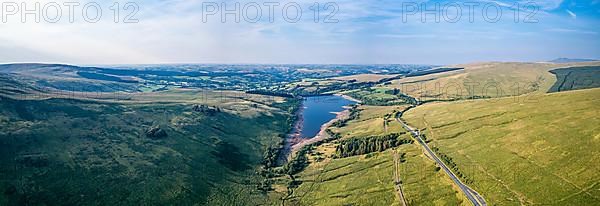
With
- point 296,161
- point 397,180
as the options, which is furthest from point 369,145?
point 397,180

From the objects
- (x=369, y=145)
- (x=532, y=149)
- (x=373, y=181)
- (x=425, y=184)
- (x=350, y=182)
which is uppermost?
(x=532, y=149)

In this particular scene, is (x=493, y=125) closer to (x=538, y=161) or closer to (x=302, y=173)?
(x=538, y=161)

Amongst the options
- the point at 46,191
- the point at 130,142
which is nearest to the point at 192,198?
the point at 46,191

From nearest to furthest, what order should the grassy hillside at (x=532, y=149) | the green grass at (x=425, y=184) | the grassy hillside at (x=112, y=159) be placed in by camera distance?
the grassy hillside at (x=532, y=149)
the green grass at (x=425, y=184)
the grassy hillside at (x=112, y=159)

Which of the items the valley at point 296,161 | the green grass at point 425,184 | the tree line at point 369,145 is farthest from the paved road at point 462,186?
the tree line at point 369,145

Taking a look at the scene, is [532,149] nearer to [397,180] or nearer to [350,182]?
[397,180]

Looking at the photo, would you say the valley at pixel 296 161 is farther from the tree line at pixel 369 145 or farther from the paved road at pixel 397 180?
the tree line at pixel 369 145

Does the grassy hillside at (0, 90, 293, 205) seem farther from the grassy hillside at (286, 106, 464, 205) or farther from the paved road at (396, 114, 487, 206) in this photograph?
the paved road at (396, 114, 487, 206)
